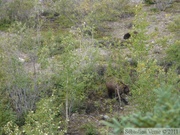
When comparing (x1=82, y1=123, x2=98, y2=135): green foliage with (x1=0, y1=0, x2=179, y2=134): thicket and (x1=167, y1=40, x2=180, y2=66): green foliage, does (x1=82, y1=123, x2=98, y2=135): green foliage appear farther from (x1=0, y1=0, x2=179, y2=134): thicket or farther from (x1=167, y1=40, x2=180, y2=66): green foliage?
(x1=167, y1=40, x2=180, y2=66): green foliage

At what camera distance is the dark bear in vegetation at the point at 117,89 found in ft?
29.4

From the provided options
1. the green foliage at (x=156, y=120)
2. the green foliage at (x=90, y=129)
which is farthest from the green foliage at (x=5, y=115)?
the green foliage at (x=156, y=120)

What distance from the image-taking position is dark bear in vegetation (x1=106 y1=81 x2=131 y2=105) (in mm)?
8953

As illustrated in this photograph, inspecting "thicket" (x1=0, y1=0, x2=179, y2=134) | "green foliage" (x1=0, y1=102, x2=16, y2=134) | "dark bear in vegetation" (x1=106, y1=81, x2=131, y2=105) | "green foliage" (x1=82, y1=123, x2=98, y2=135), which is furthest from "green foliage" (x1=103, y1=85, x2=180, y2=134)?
"dark bear in vegetation" (x1=106, y1=81, x2=131, y2=105)

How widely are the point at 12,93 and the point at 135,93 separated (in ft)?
10.1

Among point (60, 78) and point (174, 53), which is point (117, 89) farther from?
point (174, 53)

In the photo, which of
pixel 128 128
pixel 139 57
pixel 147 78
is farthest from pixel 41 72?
pixel 128 128

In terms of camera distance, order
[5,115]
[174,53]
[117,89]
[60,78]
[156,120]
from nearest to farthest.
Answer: [156,120], [5,115], [60,78], [117,89], [174,53]

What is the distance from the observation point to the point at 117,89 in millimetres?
8859

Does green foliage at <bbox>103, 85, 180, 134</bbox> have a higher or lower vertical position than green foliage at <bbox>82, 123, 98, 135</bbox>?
higher

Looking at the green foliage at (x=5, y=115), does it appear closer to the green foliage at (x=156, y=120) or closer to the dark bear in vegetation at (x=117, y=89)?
the dark bear in vegetation at (x=117, y=89)

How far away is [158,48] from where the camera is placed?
1141 cm

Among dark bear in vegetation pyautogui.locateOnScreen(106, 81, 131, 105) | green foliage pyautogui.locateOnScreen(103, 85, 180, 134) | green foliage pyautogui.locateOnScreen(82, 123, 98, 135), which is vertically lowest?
green foliage pyautogui.locateOnScreen(82, 123, 98, 135)

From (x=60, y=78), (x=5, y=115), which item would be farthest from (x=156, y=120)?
(x=5, y=115)
